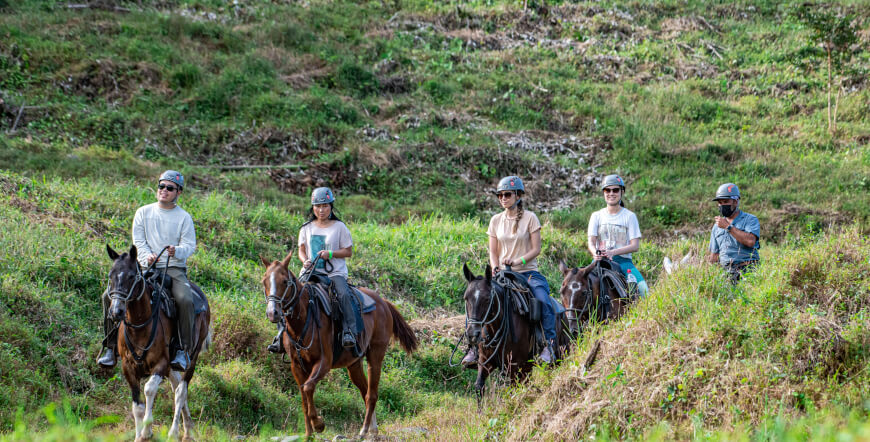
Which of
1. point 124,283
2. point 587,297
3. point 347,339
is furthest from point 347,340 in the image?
point 587,297

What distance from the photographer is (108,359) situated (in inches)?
314

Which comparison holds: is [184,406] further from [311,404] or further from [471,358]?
[471,358]

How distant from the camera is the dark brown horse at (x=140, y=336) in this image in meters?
7.27

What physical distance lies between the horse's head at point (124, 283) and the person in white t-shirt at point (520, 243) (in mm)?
3952

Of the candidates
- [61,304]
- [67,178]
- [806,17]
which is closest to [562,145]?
[806,17]

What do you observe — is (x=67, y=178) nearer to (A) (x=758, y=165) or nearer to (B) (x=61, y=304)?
(B) (x=61, y=304)

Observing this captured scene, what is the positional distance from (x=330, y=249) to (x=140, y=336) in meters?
2.43

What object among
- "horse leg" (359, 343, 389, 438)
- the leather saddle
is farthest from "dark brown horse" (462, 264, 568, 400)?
the leather saddle

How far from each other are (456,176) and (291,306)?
1399 centimetres

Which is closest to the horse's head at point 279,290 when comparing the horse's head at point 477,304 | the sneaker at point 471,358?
the horse's head at point 477,304

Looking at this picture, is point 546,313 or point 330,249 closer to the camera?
point 546,313

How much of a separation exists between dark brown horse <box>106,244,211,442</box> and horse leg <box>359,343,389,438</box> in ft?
6.97

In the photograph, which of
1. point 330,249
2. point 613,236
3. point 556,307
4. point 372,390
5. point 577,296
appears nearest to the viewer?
point 330,249

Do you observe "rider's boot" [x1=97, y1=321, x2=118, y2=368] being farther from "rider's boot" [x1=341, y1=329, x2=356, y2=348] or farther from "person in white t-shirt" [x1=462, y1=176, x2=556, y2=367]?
"person in white t-shirt" [x1=462, y1=176, x2=556, y2=367]
